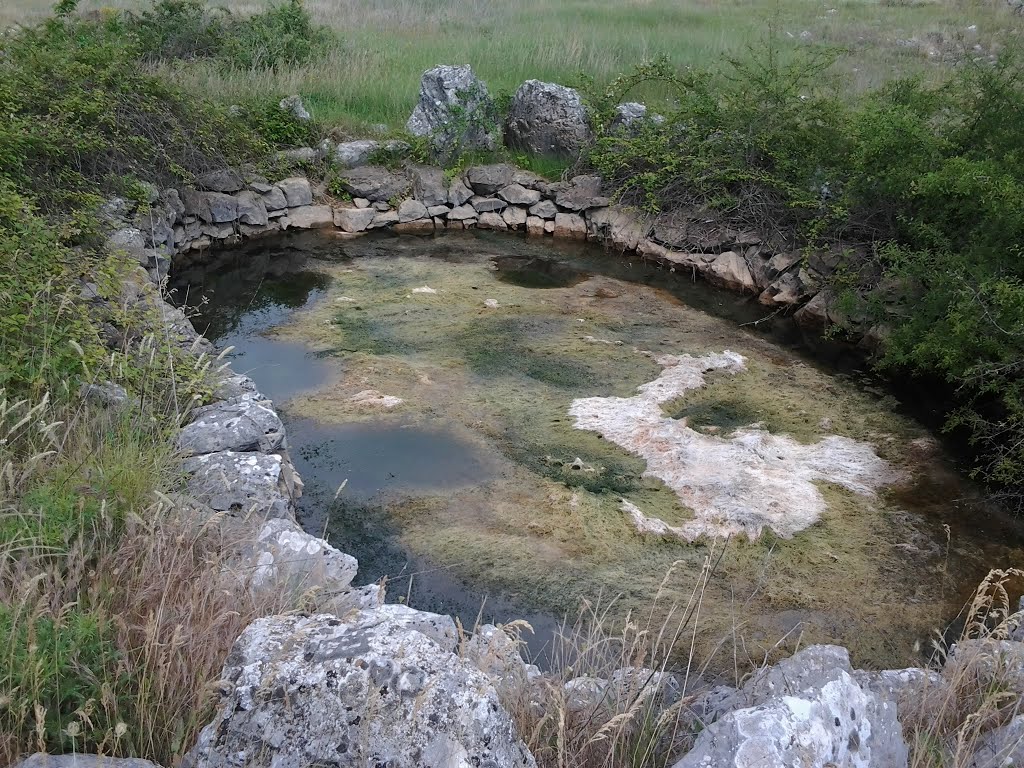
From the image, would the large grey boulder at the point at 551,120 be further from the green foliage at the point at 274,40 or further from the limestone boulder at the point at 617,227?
the green foliage at the point at 274,40

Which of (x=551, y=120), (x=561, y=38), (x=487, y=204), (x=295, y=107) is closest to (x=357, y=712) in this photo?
(x=487, y=204)

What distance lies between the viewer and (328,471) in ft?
18.6

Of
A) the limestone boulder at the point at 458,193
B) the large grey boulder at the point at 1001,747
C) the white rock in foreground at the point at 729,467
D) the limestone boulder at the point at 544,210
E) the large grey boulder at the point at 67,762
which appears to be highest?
the large grey boulder at the point at 67,762

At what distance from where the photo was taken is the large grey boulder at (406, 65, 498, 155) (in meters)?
11.7

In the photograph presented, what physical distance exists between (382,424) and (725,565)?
2684mm

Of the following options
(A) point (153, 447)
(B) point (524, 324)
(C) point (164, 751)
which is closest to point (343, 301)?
(B) point (524, 324)

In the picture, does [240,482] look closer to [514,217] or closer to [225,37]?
[514,217]

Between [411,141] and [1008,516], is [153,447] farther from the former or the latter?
[411,141]

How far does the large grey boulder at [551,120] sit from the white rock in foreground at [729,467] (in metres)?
5.83

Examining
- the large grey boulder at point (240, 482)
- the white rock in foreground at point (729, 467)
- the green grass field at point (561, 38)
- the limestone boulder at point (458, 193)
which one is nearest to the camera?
the large grey boulder at point (240, 482)

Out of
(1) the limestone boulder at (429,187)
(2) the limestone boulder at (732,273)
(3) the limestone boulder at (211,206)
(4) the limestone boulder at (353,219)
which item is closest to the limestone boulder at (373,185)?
(1) the limestone boulder at (429,187)

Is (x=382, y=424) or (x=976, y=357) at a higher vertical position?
(x=976, y=357)

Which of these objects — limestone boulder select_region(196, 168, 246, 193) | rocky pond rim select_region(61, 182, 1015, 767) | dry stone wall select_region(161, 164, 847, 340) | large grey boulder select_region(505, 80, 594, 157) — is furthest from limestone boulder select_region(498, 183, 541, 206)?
rocky pond rim select_region(61, 182, 1015, 767)

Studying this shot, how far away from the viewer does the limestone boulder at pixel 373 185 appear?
11336mm
